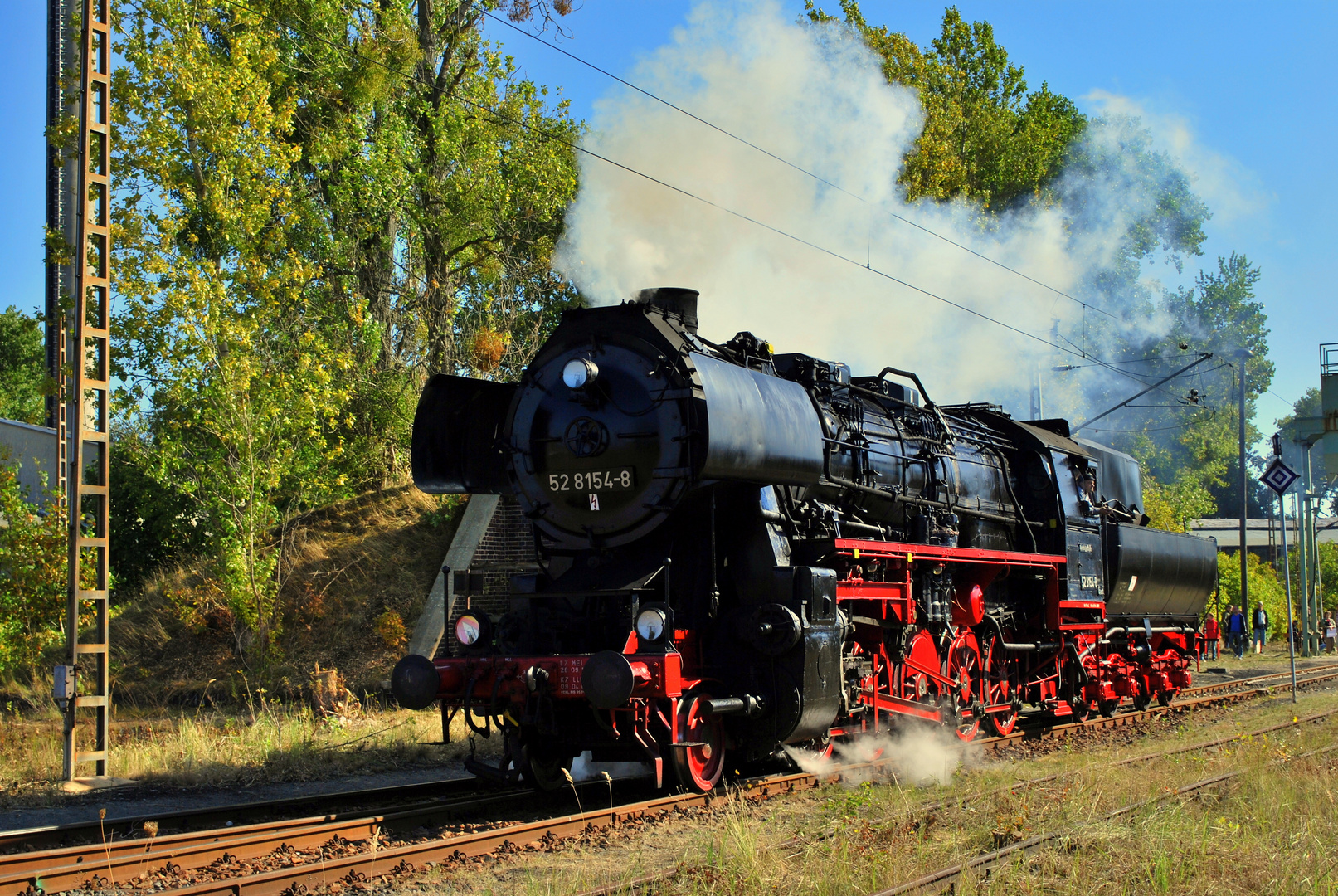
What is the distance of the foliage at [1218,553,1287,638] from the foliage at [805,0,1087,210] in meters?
12.1

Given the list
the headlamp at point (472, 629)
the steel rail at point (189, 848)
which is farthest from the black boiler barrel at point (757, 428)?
the steel rail at point (189, 848)

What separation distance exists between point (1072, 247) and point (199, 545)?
2693 cm

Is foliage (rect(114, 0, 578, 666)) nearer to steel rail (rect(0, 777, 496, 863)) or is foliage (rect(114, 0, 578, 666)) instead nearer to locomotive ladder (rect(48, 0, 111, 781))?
locomotive ladder (rect(48, 0, 111, 781))

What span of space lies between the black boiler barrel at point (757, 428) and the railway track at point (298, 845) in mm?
2221

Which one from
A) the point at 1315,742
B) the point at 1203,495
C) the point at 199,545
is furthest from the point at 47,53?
the point at 1203,495

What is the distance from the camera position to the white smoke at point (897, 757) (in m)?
8.56

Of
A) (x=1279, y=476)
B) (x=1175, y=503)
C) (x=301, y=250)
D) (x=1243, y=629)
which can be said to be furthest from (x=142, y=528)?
(x=1175, y=503)

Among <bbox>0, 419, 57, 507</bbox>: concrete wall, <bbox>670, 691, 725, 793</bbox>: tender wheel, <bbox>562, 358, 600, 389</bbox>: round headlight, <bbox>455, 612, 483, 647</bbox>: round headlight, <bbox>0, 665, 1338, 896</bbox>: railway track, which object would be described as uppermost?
<bbox>0, 419, 57, 507</bbox>: concrete wall

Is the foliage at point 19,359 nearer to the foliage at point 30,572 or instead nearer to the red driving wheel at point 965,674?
the foliage at point 30,572

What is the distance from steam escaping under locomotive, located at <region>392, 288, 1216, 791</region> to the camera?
7152 millimetres

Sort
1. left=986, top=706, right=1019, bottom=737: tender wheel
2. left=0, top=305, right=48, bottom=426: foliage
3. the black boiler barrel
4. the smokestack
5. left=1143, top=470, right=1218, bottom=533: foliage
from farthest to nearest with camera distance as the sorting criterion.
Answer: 1. left=0, top=305, right=48, bottom=426: foliage
2. left=1143, top=470, right=1218, bottom=533: foliage
3. left=986, top=706, right=1019, bottom=737: tender wheel
4. the smokestack
5. the black boiler barrel

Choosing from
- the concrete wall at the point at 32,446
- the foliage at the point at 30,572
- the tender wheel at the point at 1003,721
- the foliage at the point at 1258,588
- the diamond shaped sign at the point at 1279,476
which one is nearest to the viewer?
the foliage at the point at 30,572

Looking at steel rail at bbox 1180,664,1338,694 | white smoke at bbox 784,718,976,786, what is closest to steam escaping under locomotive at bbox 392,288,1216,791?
white smoke at bbox 784,718,976,786

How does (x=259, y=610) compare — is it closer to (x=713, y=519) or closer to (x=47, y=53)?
(x=713, y=519)
